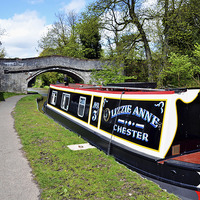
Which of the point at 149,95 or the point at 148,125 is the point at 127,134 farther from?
the point at 149,95

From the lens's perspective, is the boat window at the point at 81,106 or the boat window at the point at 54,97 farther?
the boat window at the point at 54,97

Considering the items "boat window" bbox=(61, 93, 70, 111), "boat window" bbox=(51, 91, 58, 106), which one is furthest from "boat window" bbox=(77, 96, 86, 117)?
"boat window" bbox=(51, 91, 58, 106)

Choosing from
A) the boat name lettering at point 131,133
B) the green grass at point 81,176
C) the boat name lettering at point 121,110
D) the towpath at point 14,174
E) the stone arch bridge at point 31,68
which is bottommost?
the towpath at point 14,174

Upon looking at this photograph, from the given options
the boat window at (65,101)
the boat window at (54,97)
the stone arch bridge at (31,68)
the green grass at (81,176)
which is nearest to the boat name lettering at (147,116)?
the green grass at (81,176)

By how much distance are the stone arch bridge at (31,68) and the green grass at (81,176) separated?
1877 centimetres

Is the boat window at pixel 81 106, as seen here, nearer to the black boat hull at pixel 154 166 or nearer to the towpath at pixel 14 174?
the black boat hull at pixel 154 166

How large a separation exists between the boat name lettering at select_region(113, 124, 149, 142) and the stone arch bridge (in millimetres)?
19118

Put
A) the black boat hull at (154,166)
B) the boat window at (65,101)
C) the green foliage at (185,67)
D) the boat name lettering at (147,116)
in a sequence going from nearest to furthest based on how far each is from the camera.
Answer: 1. the black boat hull at (154,166)
2. the boat name lettering at (147,116)
3. the boat window at (65,101)
4. the green foliage at (185,67)

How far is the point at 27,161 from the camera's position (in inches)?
180

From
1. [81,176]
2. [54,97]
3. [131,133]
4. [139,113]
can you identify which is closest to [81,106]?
[131,133]

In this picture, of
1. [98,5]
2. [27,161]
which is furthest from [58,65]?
[27,161]

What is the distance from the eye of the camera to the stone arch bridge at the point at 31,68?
75.8 ft

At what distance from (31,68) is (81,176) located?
21677 mm

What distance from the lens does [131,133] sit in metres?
4.27
